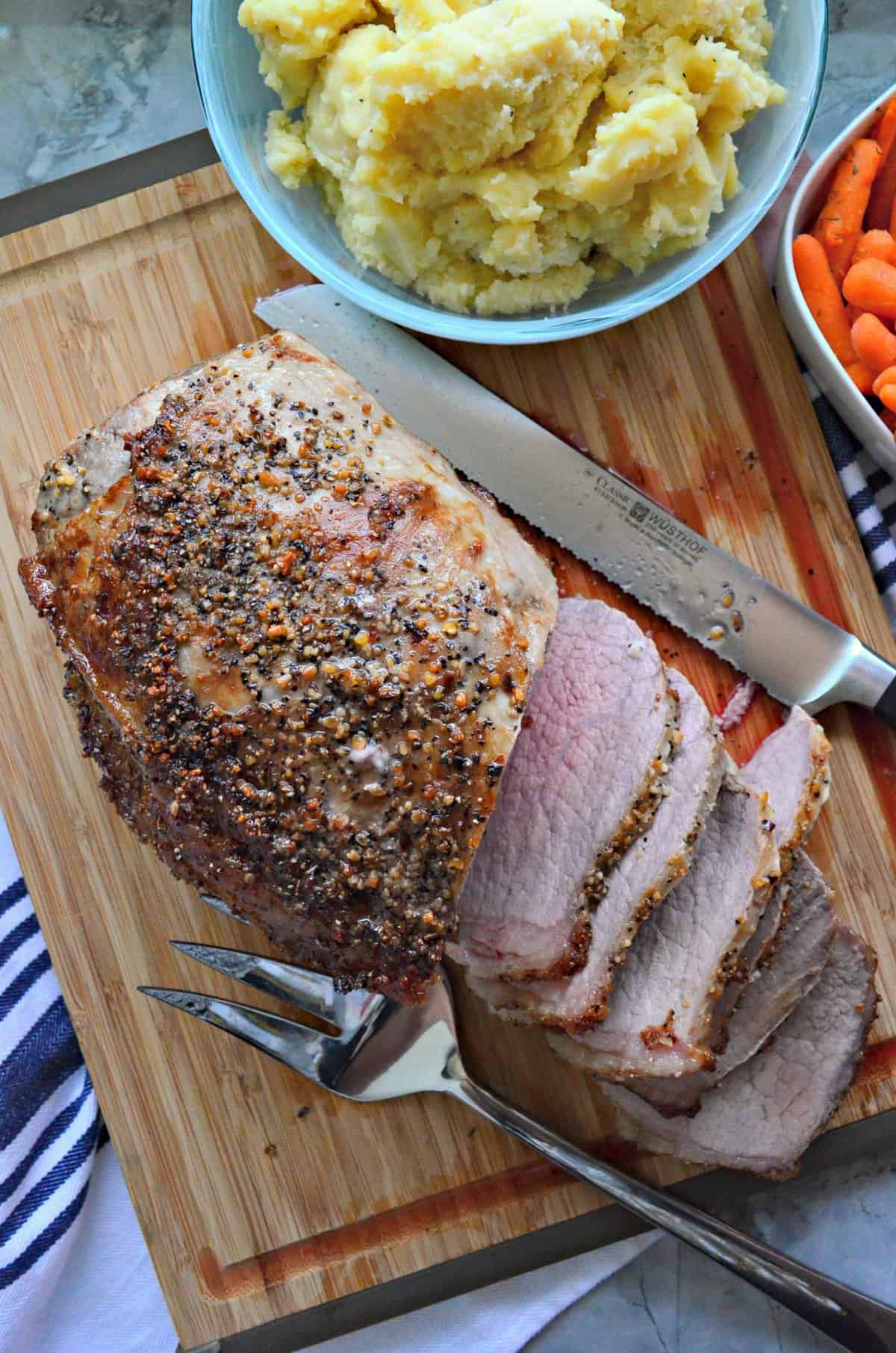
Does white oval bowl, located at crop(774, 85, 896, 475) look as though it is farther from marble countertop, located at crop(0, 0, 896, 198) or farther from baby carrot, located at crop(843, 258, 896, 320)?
marble countertop, located at crop(0, 0, 896, 198)

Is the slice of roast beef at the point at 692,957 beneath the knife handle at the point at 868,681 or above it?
beneath

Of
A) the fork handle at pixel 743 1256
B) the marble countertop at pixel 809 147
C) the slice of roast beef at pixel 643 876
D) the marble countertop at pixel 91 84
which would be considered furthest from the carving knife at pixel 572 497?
the fork handle at pixel 743 1256

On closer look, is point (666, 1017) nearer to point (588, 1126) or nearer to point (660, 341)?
point (588, 1126)

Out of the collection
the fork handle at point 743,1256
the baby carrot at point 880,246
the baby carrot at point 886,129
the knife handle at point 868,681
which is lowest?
the fork handle at point 743,1256

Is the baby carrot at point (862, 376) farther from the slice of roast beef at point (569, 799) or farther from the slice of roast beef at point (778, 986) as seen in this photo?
the slice of roast beef at point (778, 986)

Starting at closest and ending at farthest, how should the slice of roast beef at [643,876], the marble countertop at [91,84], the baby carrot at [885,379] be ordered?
1. the slice of roast beef at [643,876]
2. the baby carrot at [885,379]
3. the marble countertop at [91,84]

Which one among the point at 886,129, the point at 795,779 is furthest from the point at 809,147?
the point at 795,779

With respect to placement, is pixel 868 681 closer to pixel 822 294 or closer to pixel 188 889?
pixel 822 294

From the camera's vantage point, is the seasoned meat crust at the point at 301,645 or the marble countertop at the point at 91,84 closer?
the seasoned meat crust at the point at 301,645
